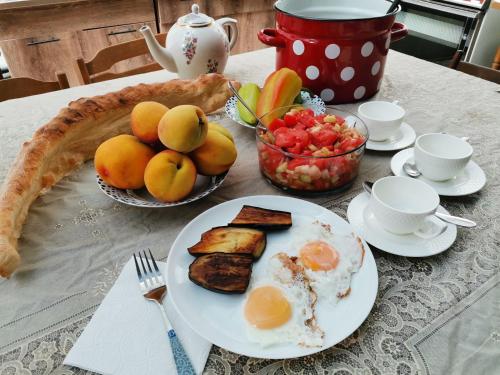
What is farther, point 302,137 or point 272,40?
point 272,40

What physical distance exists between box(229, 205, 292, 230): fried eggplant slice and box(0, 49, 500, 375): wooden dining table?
0.36 feet

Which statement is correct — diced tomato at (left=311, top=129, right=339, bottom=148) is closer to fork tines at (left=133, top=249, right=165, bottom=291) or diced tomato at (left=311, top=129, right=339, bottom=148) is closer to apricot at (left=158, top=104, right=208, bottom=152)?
apricot at (left=158, top=104, right=208, bottom=152)

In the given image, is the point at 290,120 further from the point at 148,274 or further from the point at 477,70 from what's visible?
the point at 477,70

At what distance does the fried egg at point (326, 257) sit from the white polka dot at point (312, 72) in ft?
1.65

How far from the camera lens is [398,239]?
22.6 inches

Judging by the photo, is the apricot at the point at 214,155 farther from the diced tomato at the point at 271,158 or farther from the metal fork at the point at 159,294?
the metal fork at the point at 159,294

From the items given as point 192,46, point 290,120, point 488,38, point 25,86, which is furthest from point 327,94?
point 488,38

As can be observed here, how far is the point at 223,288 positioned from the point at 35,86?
1.02 m

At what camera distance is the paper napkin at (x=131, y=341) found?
42cm

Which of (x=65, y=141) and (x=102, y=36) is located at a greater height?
(x=65, y=141)

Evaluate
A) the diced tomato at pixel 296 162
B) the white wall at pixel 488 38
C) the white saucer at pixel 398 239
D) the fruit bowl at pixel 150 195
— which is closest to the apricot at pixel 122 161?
the fruit bowl at pixel 150 195

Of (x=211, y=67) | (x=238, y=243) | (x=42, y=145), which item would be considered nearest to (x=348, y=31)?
(x=211, y=67)

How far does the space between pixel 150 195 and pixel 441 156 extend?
0.55 m

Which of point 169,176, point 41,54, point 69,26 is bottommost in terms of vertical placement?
point 41,54
